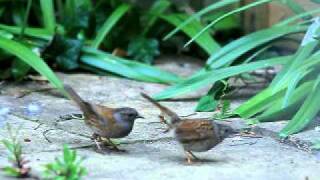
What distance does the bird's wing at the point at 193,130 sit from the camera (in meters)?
3.35

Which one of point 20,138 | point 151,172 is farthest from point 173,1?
point 151,172

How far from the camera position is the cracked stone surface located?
3.17 meters

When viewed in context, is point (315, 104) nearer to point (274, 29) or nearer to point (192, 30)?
point (274, 29)

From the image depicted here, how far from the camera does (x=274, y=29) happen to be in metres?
4.75

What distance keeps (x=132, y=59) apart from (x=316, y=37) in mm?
2217

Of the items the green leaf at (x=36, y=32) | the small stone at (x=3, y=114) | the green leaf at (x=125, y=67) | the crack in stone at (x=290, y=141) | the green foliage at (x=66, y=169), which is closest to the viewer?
the green foliage at (x=66, y=169)

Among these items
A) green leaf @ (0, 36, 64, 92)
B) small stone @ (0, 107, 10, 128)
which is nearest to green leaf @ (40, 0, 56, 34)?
green leaf @ (0, 36, 64, 92)

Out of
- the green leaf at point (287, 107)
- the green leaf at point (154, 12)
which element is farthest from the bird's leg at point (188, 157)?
the green leaf at point (154, 12)

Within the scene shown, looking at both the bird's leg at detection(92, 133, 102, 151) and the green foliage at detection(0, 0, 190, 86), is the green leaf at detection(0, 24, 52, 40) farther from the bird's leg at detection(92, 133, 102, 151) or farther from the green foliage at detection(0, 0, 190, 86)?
the bird's leg at detection(92, 133, 102, 151)

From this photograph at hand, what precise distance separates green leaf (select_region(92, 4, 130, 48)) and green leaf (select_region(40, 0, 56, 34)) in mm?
340

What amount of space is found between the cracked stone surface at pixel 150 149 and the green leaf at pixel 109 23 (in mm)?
970

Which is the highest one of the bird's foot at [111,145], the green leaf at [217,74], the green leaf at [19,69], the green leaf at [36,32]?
the green leaf at [36,32]

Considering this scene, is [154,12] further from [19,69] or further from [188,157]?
[188,157]

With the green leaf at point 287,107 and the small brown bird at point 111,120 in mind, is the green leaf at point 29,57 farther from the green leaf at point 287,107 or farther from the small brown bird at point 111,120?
the green leaf at point 287,107
